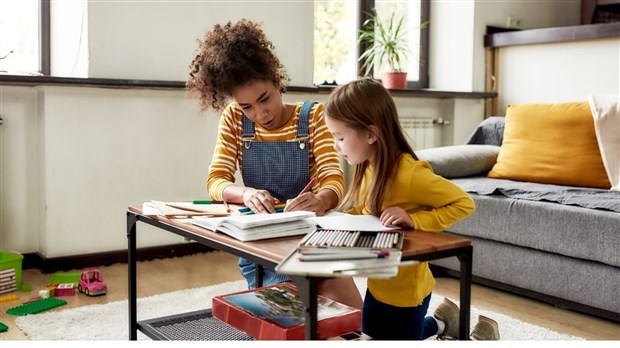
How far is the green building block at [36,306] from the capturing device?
247 centimetres

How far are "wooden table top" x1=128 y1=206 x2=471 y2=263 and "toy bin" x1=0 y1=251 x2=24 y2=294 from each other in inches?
62.7

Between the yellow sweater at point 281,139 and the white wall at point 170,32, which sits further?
the white wall at point 170,32

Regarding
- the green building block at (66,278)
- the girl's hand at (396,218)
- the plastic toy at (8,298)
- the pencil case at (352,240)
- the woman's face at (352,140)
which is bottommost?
the plastic toy at (8,298)

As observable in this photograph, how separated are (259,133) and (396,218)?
66 cm

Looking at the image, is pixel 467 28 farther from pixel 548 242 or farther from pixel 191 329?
pixel 191 329

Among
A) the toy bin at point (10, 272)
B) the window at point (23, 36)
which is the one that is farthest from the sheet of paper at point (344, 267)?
the window at point (23, 36)

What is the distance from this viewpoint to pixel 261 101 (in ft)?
5.98

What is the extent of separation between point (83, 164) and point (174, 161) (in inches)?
17.8

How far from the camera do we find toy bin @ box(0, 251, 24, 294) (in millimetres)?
2727

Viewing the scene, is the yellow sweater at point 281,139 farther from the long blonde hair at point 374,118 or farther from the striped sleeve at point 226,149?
the long blonde hair at point 374,118

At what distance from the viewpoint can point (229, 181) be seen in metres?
1.98

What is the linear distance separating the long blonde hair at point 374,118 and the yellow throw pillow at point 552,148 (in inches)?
71.2

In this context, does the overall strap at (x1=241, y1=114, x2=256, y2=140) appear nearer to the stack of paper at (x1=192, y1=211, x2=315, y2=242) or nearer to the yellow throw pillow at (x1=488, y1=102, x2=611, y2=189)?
the stack of paper at (x1=192, y1=211, x2=315, y2=242)

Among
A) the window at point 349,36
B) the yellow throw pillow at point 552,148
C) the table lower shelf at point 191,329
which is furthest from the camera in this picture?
the window at point 349,36
